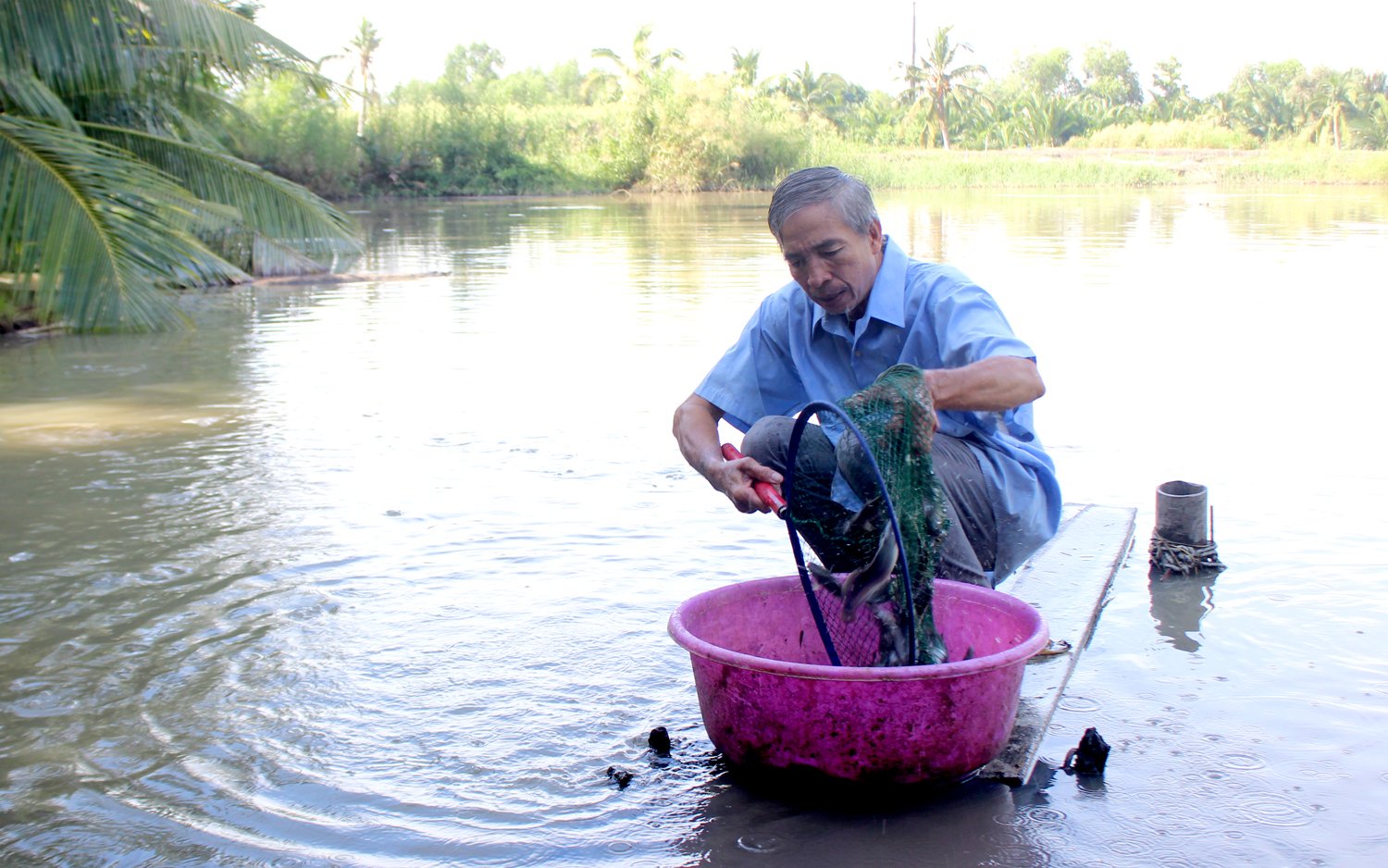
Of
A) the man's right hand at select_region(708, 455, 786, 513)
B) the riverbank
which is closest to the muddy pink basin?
the man's right hand at select_region(708, 455, 786, 513)

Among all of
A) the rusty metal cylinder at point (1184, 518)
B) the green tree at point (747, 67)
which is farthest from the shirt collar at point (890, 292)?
the green tree at point (747, 67)

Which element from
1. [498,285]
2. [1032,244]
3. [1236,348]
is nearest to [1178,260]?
[1032,244]

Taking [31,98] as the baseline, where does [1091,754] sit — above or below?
below

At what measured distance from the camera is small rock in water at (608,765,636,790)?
2859 millimetres

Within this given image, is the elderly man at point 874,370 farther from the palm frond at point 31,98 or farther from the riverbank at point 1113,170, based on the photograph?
the riverbank at point 1113,170

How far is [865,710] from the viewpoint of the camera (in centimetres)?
253

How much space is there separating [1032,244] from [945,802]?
17044 millimetres

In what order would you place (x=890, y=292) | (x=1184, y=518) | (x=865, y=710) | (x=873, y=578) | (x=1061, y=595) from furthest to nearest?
(x=1184, y=518), (x=1061, y=595), (x=890, y=292), (x=873, y=578), (x=865, y=710)

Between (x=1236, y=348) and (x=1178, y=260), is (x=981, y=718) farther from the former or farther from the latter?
(x=1178, y=260)

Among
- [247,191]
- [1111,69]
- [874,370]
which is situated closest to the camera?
[874,370]

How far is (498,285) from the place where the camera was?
48.0 ft

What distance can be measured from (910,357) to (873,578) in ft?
A: 2.36

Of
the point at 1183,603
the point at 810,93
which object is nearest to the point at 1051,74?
the point at 810,93

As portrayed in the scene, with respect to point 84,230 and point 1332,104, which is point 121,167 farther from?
point 1332,104
